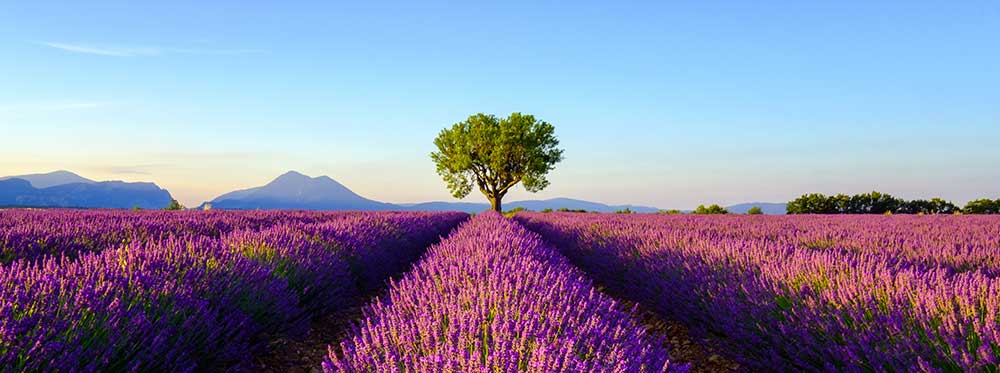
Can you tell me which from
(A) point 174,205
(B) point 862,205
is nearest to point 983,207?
(B) point 862,205

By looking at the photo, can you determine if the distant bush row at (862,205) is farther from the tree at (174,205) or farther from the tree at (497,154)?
the tree at (174,205)

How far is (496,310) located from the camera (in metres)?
2.25

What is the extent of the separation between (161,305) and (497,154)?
30587 mm

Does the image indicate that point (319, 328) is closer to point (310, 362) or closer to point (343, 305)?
point (343, 305)

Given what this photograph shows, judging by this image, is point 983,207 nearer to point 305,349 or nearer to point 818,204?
point 818,204

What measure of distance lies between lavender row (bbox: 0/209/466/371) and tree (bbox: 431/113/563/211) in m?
28.8

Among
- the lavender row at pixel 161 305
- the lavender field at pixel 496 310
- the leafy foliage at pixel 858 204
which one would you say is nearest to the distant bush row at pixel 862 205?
the leafy foliage at pixel 858 204

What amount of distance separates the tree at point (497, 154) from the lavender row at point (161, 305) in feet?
94.4

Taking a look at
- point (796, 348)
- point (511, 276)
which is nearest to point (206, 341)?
point (511, 276)

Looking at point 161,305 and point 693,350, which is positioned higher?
point 161,305

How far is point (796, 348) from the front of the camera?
3051 mm

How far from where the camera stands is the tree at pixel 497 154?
1334 inches

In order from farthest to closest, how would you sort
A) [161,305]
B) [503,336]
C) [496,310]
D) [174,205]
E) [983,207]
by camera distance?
[983,207] < [174,205] < [161,305] < [496,310] < [503,336]

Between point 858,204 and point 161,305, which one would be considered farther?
point 858,204
